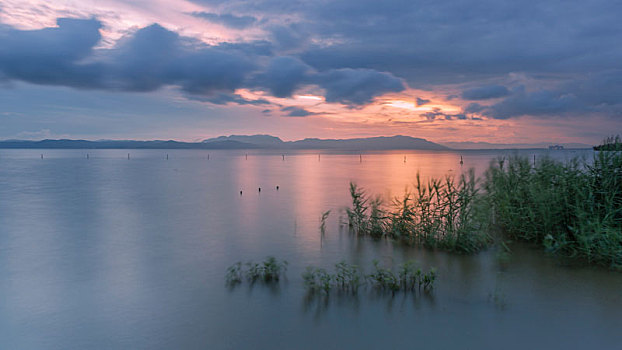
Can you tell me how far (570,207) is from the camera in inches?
476

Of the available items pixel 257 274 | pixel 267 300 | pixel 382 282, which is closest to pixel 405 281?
pixel 382 282

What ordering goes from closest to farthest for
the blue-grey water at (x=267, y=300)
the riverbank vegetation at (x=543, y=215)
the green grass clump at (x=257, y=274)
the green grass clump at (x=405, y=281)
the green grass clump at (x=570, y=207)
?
the blue-grey water at (x=267, y=300) < the green grass clump at (x=405, y=281) < the green grass clump at (x=257, y=274) < the green grass clump at (x=570, y=207) < the riverbank vegetation at (x=543, y=215)

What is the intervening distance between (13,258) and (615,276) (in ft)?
65.4

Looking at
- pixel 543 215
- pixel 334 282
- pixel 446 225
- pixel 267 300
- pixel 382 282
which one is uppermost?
pixel 543 215

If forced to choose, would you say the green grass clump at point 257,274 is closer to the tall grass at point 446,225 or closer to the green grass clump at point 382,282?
the green grass clump at point 382,282

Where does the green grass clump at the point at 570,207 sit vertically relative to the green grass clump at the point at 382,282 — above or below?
above

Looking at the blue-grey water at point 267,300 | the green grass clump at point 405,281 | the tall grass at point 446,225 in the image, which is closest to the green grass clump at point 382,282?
the green grass clump at point 405,281

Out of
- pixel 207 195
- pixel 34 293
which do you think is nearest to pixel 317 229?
pixel 34 293

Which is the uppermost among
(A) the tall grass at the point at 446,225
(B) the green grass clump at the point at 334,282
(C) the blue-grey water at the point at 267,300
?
(A) the tall grass at the point at 446,225

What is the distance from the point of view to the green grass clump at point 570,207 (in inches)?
420

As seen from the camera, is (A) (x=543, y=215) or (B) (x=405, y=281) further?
(A) (x=543, y=215)

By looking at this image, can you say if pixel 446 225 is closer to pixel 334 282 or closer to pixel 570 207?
pixel 570 207

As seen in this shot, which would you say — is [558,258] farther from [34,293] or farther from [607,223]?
[34,293]

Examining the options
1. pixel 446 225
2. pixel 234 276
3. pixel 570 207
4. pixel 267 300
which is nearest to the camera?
pixel 267 300
